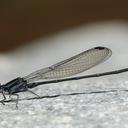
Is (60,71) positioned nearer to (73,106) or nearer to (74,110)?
(73,106)

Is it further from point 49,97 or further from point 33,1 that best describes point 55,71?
point 33,1

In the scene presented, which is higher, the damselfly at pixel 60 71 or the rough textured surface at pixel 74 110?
the damselfly at pixel 60 71

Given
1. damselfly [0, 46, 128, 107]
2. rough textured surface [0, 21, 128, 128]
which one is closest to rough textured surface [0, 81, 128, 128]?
rough textured surface [0, 21, 128, 128]

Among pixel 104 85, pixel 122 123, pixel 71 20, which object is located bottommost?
pixel 122 123

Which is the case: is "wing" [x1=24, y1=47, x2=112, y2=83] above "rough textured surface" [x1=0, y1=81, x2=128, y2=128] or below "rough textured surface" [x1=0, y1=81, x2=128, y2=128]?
above

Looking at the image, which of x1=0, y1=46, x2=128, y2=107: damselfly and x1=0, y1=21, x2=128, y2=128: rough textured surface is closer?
x1=0, y1=21, x2=128, y2=128: rough textured surface

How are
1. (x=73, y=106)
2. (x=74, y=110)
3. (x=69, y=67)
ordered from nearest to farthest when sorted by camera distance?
(x=74, y=110) < (x=73, y=106) < (x=69, y=67)

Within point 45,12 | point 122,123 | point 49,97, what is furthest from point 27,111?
point 45,12

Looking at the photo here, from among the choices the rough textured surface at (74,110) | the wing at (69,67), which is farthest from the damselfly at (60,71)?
the rough textured surface at (74,110)

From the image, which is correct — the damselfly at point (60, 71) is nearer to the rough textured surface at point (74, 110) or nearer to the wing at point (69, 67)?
the wing at point (69, 67)

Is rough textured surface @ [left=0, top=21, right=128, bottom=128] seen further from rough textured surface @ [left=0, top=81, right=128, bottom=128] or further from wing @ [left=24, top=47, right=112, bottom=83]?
wing @ [left=24, top=47, right=112, bottom=83]

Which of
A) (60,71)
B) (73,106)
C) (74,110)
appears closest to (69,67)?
(60,71)
